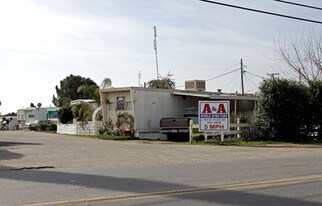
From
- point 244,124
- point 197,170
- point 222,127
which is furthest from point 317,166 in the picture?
point 244,124

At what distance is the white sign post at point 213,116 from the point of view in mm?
25362

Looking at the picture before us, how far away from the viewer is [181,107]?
1319 inches

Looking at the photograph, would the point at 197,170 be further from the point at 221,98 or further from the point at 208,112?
the point at 221,98

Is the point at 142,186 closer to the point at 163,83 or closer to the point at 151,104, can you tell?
the point at 151,104

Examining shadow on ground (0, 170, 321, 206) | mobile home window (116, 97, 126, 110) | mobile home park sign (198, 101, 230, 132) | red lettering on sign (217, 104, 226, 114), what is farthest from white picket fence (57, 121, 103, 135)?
shadow on ground (0, 170, 321, 206)

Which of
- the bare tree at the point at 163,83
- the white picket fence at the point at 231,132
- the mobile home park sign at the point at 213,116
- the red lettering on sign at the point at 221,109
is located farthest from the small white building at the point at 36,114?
the red lettering on sign at the point at 221,109

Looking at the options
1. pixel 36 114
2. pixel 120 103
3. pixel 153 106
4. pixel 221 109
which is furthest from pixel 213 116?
pixel 36 114

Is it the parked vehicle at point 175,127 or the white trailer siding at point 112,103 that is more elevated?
the white trailer siding at point 112,103

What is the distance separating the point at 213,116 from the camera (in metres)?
25.5

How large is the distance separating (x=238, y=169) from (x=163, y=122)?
17.0 m

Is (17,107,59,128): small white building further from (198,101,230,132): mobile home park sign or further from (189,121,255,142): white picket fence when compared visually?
(198,101,230,132): mobile home park sign

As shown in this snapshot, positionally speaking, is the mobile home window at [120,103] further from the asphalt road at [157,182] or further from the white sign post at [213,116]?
the asphalt road at [157,182]

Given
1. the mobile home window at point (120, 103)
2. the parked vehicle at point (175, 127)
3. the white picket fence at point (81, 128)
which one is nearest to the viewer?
the parked vehicle at point (175, 127)

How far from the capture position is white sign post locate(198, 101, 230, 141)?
25362 millimetres
